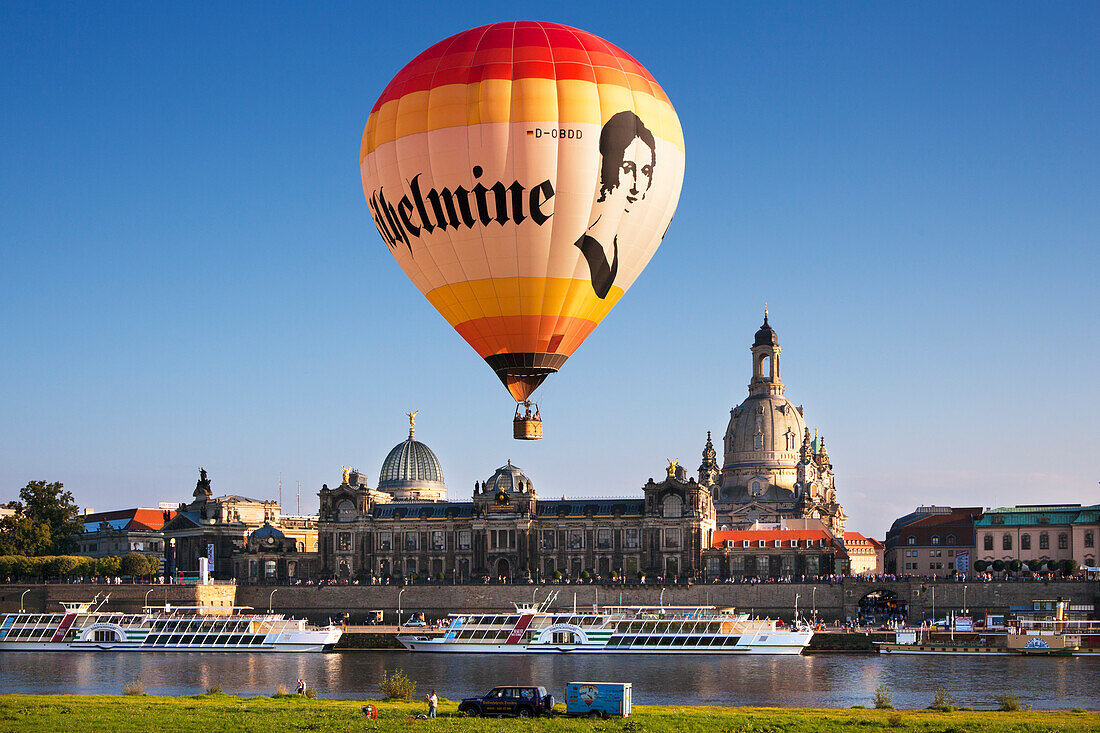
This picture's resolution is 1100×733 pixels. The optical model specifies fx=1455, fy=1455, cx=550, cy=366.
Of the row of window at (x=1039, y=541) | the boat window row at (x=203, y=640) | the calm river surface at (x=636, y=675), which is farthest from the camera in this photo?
the row of window at (x=1039, y=541)

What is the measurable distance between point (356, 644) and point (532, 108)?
61.6 meters

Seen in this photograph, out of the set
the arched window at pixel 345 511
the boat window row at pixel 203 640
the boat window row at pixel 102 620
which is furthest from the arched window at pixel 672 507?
the boat window row at pixel 102 620

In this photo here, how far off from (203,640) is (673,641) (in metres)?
32.2

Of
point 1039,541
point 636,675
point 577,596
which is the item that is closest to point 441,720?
point 636,675

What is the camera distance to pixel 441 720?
45938 millimetres

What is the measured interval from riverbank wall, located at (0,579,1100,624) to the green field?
2306 inches

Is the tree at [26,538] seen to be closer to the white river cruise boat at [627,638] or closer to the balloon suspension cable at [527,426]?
the white river cruise boat at [627,638]

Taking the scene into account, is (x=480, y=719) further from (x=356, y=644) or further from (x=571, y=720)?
(x=356, y=644)

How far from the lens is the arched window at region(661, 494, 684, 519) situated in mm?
130750

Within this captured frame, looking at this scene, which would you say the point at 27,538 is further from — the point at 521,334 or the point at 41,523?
the point at 521,334

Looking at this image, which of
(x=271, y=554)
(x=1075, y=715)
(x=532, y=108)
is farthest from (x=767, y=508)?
(x=532, y=108)

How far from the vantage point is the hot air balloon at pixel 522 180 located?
46.0 m

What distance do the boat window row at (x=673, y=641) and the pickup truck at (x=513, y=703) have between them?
43.9 m

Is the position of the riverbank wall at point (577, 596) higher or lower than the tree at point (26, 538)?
lower
